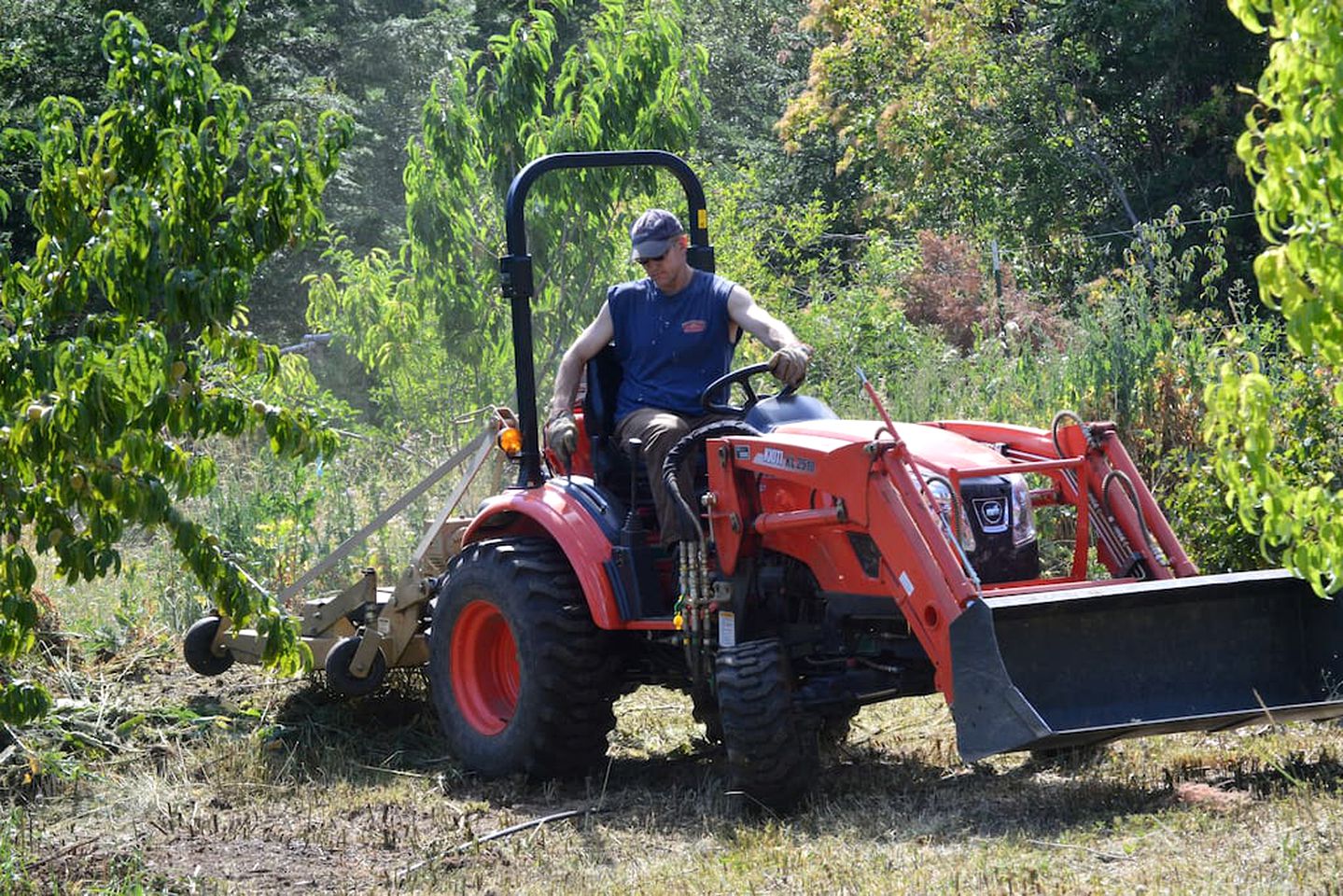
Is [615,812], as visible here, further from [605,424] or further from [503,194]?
[503,194]

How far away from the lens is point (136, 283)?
515cm

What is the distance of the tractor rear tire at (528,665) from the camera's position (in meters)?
7.02

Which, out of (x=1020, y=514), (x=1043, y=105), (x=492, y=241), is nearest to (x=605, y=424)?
(x=1020, y=514)

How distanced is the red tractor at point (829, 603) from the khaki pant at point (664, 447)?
60 mm

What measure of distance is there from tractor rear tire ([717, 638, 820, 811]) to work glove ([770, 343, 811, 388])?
3.12 feet

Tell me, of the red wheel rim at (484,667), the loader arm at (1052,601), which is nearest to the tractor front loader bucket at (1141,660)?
the loader arm at (1052,601)

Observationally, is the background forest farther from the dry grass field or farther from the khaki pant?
the khaki pant

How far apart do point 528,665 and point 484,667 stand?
0.74 m

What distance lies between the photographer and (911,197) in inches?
822

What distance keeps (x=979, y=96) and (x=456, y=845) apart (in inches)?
565

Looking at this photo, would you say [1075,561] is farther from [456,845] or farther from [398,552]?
[398,552]

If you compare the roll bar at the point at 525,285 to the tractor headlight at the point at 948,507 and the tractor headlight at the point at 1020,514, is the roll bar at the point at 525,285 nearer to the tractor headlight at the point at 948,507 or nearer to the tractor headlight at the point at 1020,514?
the tractor headlight at the point at 948,507

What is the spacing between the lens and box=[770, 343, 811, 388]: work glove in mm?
6535

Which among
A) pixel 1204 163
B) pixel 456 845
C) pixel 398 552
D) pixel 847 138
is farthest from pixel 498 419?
pixel 847 138
